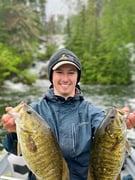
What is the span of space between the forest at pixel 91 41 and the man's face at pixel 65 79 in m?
38.2

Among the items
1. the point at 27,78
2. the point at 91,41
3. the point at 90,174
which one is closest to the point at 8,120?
the point at 90,174

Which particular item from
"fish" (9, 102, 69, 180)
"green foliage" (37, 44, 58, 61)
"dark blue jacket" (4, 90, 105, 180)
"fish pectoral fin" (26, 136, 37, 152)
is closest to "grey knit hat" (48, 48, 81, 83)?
"dark blue jacket" (4, 90, 105, 180)

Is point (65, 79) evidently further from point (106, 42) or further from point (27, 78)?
point (106, 42)

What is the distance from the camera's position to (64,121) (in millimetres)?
3334

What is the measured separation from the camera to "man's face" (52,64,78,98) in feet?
11.0

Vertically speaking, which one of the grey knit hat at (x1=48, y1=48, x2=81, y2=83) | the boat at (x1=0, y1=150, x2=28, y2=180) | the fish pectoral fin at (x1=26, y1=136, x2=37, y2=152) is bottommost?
the boat at (x1=0, y1=150, x2=28, y2=180)

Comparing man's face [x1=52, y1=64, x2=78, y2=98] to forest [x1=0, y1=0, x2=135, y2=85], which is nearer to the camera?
man's face [x1=52, y1=64, x2=78, y2=98]

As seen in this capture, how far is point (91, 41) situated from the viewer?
163 feet

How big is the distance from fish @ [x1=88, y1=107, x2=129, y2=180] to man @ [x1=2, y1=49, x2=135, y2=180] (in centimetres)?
24

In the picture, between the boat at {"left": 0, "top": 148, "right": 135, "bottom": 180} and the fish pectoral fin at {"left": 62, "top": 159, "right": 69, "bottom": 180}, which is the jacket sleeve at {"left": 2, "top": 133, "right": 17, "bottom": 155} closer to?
the fish pectoral fin at {"left": 62, "top": 159, "right": 69, "bottom": 180}

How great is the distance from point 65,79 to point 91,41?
46.6m

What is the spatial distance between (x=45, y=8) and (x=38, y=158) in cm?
6843

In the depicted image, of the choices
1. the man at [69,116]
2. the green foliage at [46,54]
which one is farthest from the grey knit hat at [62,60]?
the green foliage at [46,54]

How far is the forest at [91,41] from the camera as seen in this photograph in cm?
4409
